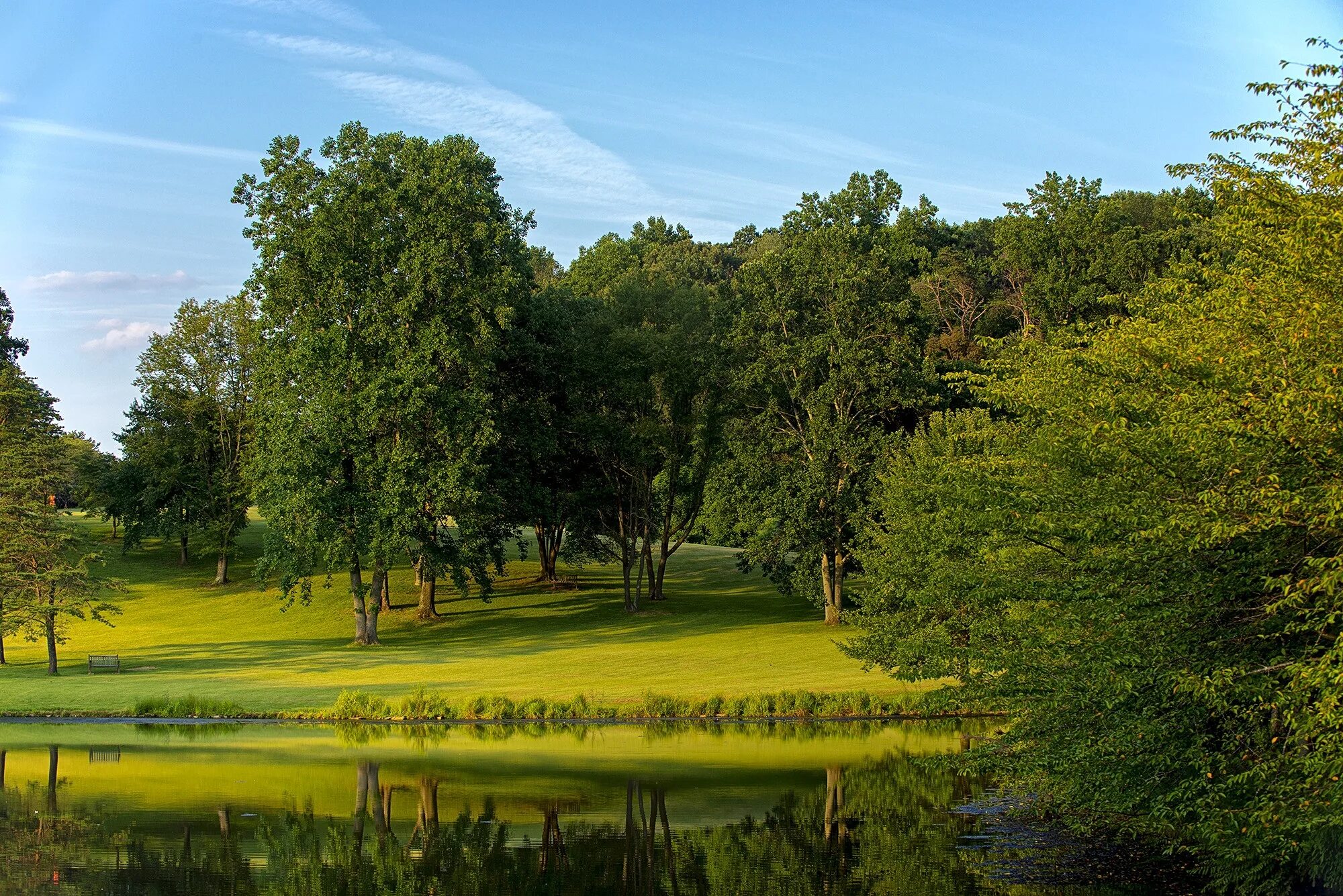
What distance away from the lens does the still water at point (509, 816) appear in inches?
743

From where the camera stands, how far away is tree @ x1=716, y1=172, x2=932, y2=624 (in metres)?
57.6

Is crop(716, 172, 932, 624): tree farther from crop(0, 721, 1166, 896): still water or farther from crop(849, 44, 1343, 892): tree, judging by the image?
crop(849, 44, 1343, 892): tree

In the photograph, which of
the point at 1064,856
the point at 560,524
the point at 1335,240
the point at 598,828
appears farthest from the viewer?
the point at 560,524

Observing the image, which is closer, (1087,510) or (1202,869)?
(1087,510)

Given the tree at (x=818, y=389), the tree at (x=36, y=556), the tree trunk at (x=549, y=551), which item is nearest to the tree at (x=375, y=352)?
the tree at (x=36, y=556)

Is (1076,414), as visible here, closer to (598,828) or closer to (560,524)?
(598,828)

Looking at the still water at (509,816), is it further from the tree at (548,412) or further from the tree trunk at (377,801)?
the tree at (548,412)

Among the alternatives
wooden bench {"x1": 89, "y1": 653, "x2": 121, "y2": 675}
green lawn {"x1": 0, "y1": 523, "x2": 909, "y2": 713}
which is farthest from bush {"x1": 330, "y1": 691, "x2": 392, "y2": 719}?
wooden bench {"x1": 89, "y1": 653, "x2": 121, "y2": 675}

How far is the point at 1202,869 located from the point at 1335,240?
9915 millimetres

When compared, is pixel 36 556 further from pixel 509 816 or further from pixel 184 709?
pixel 509 816

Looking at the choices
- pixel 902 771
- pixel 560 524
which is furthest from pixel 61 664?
pixel 902 771

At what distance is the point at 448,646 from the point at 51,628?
55.6 ft

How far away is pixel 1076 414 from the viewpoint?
1666 cm

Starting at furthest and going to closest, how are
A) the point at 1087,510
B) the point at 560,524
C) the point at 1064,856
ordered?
the point at 560,524, the point at 1064,856, the point at 1087,510
